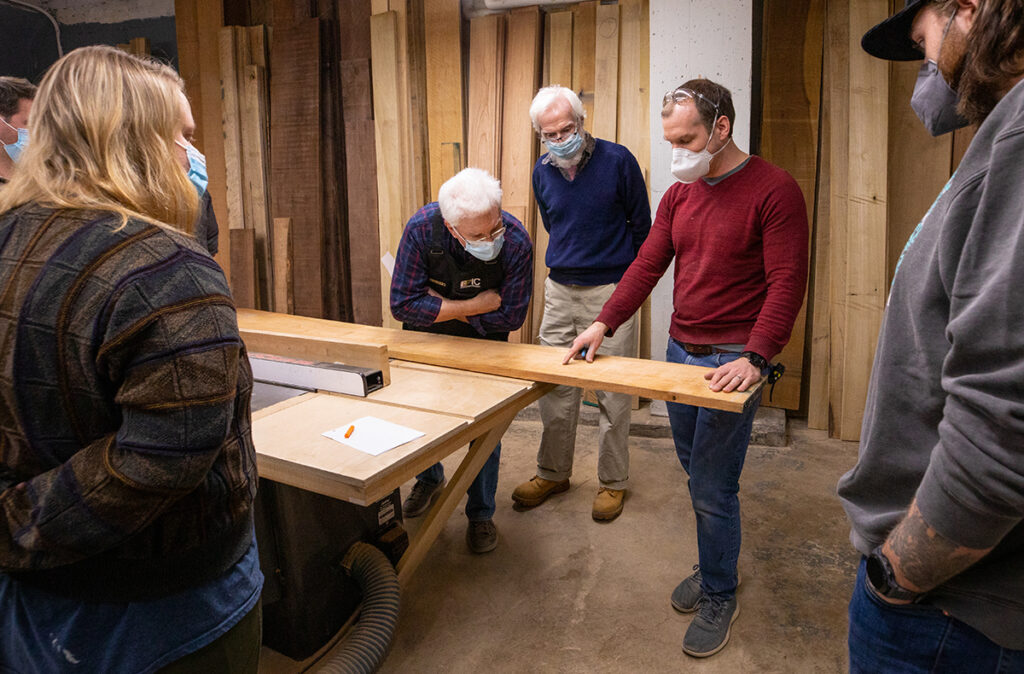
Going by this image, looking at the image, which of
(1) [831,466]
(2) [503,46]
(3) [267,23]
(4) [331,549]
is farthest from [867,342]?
(3) [267,23]

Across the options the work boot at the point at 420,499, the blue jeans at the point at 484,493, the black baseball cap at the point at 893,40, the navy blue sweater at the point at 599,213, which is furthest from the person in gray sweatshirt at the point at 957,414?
the work boot at the point at 420,499

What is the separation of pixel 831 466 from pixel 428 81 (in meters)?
3.34

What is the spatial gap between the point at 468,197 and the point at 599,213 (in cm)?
93

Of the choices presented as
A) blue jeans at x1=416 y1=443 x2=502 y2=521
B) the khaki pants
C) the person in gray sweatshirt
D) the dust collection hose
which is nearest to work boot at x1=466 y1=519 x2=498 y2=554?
blue jeans at x1=416 y1=443 x2=502 y2=521

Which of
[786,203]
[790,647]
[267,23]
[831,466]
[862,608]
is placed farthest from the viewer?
[267,23]

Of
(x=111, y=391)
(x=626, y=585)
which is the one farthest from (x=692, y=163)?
(x=111, y=391)

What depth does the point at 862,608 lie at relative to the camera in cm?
100

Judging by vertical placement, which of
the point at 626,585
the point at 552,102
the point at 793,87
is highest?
the point at 793,87

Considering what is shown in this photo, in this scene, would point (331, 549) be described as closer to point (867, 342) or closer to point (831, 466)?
point (831, 466)

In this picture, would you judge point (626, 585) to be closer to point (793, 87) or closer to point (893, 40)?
point (893, 40)

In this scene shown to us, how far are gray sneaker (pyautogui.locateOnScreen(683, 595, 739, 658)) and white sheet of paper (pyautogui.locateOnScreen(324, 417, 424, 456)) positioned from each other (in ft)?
4.14

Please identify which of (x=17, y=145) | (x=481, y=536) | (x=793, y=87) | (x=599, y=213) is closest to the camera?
(x=17, y=145)

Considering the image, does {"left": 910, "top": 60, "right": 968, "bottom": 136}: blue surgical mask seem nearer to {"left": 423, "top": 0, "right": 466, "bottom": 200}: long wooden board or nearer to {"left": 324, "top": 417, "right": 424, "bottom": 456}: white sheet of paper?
{"left": 324, "top": 417, "right": 424, "bottom": 456}: white sheet of paper

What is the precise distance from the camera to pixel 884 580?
2.98 ft
